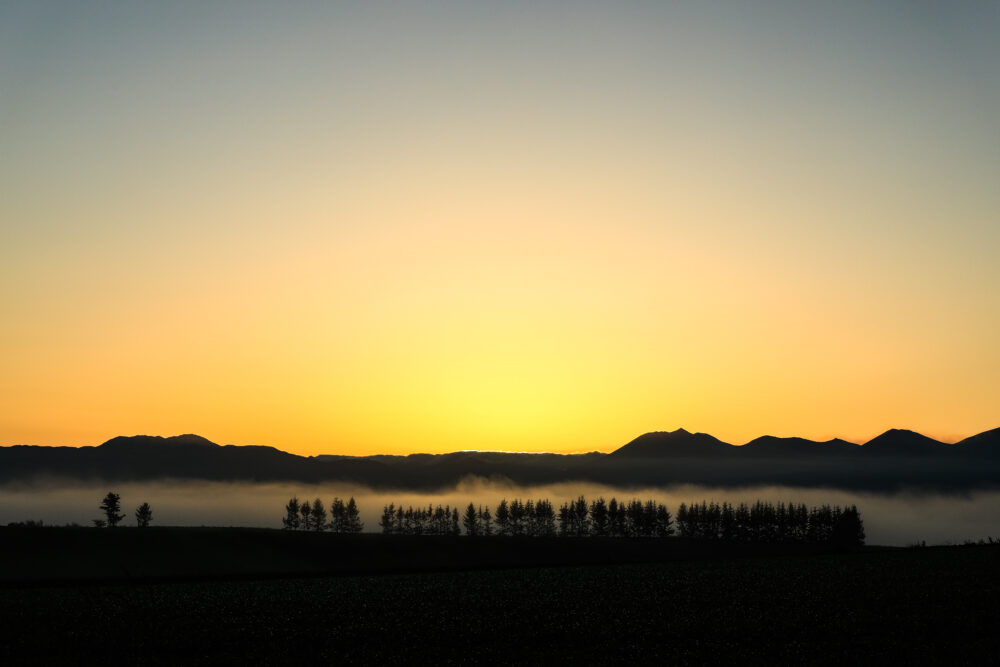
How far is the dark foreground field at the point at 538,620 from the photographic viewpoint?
138 ft

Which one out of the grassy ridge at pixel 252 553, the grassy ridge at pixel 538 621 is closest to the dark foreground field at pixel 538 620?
the grassy ridge at pixel 538 621

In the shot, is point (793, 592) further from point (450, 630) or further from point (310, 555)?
point (310, 555)

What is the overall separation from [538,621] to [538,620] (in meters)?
0.35

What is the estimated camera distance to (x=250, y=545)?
138125 millimetres

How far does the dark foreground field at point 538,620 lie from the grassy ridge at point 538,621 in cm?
14

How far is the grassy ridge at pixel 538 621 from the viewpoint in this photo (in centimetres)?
4194

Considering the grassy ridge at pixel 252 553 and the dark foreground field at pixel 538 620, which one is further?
the grassy ridge at pixel 252 553

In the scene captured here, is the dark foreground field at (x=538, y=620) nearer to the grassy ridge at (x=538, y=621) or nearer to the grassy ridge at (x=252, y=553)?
the grassy ridge at (x=538, y=621)

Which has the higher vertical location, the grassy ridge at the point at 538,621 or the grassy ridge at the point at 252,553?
the grassy ridge at the point at 538,621

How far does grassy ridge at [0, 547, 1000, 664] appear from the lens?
138 feet

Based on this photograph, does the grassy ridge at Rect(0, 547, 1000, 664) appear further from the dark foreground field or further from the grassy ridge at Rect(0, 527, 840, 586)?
the grassy ridge at Rect(0, 527, 840, 586)

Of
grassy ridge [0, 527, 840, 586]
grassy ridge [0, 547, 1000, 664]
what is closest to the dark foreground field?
grassy ridge [0, 547, 1000, 664]

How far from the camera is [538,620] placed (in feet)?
170

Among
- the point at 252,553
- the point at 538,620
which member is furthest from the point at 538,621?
the point at 252,553
